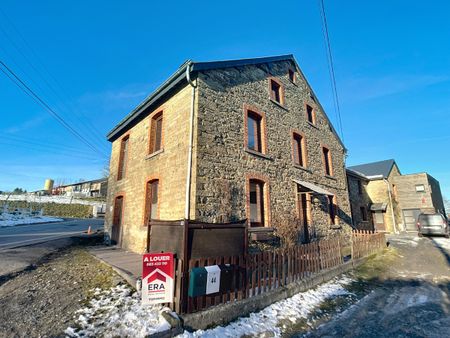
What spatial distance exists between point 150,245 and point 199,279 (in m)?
2.10

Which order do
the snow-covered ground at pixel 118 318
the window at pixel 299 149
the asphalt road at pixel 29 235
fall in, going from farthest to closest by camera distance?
the window at pixel 299 149
the asphalt road at pixel 29 235
the snow-covered ground at pixel 118 318

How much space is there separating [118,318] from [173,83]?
286 inches

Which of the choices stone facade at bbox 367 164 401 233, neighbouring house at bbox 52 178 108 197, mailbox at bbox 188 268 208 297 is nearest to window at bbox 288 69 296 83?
mailbox at bbox 188 268 208 297

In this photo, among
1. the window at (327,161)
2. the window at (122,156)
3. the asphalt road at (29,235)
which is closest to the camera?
the asphalt road at (29,235)

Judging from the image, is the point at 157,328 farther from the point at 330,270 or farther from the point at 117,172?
the point at 117,172

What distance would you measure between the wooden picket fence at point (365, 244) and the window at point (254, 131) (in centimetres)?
558

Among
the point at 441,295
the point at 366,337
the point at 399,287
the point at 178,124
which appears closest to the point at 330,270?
the point at 399,287

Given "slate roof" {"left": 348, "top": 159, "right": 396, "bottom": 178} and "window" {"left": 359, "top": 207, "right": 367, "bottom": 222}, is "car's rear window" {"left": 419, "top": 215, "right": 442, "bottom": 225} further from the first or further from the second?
"slate roof" {"left": 348, "top": 159, "right": 396, "bottom": 178}

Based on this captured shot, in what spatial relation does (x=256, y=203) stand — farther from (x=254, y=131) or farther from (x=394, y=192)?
(x=394, y=192)

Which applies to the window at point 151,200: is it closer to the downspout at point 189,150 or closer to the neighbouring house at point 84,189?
the downspout at point 189,150

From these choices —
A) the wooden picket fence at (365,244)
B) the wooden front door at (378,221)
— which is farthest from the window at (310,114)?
the wooden front door at (378,221)

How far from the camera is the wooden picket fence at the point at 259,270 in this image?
4.26 m

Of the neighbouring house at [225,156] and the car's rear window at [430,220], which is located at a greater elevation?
the neighbouring house at [225,156]

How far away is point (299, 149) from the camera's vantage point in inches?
495
